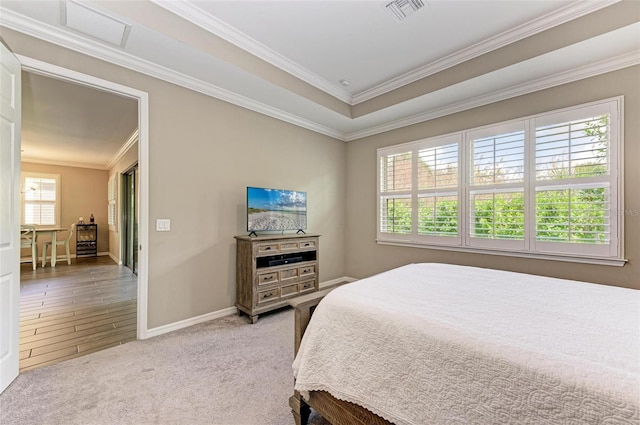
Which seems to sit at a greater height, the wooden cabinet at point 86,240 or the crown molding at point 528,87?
the crown molding at point 528,87

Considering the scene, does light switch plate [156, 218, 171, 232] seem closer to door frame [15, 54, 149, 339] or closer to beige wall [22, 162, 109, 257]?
door frame [15, 54, 149, 339]

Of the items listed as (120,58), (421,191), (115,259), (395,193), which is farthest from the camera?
(115,259)

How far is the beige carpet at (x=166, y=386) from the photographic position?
5.32 ft

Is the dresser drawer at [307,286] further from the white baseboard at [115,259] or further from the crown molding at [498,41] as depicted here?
the white baseboard at [115,259]

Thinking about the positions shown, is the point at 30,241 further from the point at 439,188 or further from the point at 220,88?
the point at 439,188

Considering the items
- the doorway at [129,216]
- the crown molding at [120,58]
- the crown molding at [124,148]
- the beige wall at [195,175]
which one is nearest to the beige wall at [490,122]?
the beige wall at [195,175]

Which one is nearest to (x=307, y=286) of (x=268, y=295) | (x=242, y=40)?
(x=268, y=295)

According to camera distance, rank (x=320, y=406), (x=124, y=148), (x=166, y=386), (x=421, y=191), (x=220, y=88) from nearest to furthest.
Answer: (x=320, y=406) → (x=166, y=386) → (x=220, y=88) → (x=421, y=191) → (x=124, y=148)

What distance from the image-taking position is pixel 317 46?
2.79 metres

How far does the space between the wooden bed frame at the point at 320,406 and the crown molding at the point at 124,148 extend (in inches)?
177

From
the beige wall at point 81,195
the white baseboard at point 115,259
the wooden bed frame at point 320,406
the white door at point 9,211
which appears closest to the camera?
the wooden bed frame at point 320,406

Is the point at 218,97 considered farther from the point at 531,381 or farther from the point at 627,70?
the point at 627,70

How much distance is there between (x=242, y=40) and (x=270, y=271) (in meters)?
2.46

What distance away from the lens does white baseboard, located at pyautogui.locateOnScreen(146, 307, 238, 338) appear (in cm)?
268
